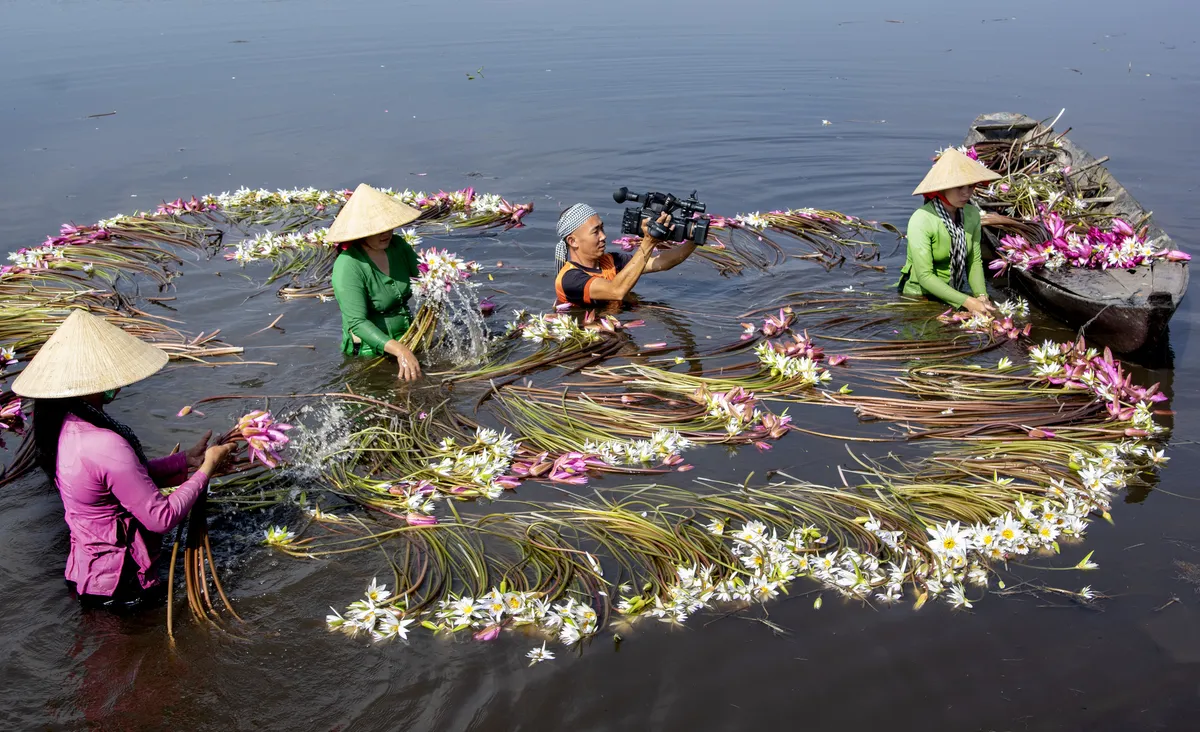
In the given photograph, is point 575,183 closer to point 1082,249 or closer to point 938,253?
point 938,253

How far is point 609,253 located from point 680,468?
2.65m

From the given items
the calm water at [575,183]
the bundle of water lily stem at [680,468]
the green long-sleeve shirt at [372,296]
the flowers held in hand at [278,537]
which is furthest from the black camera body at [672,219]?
the flowers held in hand at [278,537]

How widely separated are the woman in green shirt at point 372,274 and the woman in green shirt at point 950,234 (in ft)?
12.5

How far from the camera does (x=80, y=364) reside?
371cm

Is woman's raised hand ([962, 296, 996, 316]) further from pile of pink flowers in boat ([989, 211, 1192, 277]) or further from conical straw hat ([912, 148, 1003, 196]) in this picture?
conical straw hat ([912, 148, 1003, 196])

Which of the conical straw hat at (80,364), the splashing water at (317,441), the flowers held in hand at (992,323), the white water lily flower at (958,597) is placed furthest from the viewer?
the flowers held in hand at (992,323)

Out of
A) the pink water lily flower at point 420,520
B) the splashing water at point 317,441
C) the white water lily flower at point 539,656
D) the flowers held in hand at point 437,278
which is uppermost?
the flowers held in hand at point 437,278

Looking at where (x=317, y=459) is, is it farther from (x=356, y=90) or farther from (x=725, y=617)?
(x=356, y=90)

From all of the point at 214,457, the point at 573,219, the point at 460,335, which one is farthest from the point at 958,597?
the point at 460,335

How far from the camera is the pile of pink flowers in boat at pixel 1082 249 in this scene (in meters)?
6.66

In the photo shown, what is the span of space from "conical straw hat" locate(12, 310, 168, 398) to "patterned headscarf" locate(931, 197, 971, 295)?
5650 millimetres

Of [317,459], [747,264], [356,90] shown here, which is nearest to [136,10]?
[356,90]

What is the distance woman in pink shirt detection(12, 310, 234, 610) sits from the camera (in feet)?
12.2

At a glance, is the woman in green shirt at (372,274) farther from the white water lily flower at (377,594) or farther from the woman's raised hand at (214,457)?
the white water lily flower at (377,594)
